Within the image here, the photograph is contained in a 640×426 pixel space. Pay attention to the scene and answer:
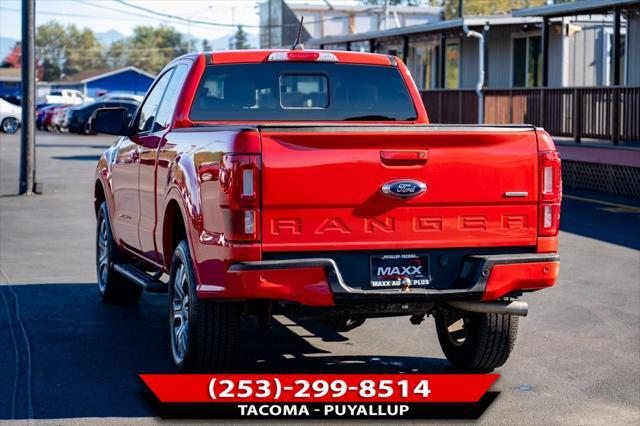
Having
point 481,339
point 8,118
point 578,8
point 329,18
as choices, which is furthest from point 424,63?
point 481,339

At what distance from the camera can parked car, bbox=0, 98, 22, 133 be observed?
5303cm

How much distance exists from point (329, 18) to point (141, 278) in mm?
47994

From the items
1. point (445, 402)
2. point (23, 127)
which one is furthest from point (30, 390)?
point (23, 127)

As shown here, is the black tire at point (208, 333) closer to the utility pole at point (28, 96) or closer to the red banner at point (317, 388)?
the red banner at point (317, 388)

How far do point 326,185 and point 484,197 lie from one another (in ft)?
3.10

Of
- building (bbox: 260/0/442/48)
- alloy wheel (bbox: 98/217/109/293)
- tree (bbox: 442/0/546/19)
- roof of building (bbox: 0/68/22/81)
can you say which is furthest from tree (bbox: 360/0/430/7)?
alloy wheel (bbox: 98/217/109/293)

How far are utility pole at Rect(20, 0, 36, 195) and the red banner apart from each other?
585 inches

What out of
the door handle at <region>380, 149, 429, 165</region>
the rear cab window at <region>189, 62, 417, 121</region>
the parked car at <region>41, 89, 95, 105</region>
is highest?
the parked car at <region>41, 89, 95, 105</region>

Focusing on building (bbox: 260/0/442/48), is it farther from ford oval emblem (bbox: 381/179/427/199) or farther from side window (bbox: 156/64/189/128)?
ford oval emblem (bbox: 381/179/427/199)

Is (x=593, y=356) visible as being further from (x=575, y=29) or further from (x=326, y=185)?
(x=575, y=29)

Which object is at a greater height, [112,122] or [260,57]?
[260,57]

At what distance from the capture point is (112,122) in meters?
9.16

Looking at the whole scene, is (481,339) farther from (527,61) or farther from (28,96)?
(527,61)

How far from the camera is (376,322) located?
375 inches
